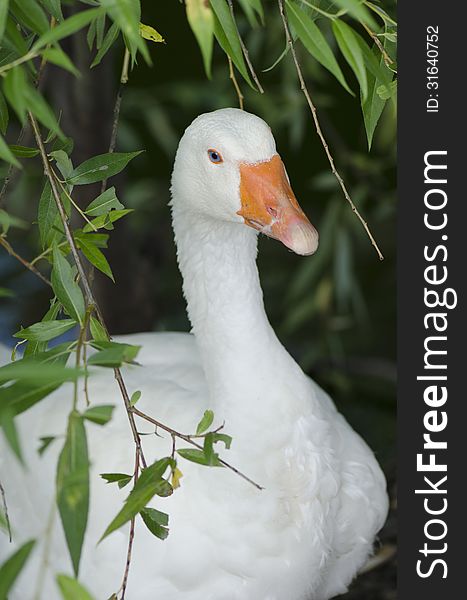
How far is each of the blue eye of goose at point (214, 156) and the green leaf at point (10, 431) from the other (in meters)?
0.77

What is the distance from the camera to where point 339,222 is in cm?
306

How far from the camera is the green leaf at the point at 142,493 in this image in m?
1.12

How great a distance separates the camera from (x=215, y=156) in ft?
5.49

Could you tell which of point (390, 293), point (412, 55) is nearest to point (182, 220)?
point (412, 55)

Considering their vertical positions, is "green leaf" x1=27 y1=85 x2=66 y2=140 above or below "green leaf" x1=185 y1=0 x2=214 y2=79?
below

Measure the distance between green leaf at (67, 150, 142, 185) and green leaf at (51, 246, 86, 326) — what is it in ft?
0.57

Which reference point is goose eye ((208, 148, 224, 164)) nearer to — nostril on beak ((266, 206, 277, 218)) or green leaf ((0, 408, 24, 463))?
nostril on beak ((266, 206, 277, 218))

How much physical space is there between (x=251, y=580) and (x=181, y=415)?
344mm

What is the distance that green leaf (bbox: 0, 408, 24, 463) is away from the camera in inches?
36.8

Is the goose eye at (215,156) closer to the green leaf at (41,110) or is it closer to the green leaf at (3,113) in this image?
the green leaf at (3,113)

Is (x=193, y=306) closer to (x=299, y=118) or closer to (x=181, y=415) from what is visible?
(x=181, y=415)

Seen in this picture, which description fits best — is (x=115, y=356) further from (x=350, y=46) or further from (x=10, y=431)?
(x=350, y=46)

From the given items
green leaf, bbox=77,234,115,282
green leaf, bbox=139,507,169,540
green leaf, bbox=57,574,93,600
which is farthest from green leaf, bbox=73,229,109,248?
green leaf, bbox=57,574,93,600

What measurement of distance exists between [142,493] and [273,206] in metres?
0.58
